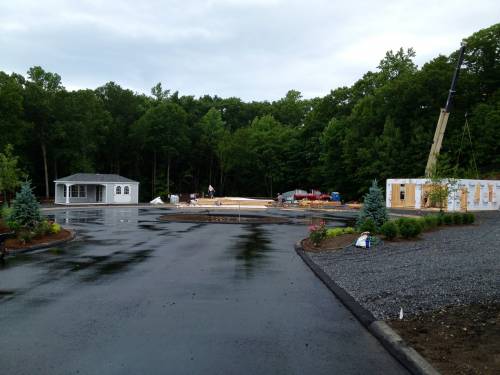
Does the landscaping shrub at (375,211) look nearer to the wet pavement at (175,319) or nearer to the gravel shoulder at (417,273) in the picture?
the gravel shoulder at (417,273)

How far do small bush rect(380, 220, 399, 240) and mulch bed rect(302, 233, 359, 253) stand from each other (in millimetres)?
958

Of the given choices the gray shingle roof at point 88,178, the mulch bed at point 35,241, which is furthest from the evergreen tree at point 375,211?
the gray shingle roof at point 88,178

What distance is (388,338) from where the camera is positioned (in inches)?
236

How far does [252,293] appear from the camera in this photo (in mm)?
8938

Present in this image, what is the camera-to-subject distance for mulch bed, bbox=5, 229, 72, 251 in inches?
589

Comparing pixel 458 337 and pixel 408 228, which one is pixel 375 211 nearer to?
pixel 408 228

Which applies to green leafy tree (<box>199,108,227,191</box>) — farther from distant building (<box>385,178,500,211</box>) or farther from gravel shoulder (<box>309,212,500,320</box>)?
gravel shoulder (<box>309,212,500,320</box>)

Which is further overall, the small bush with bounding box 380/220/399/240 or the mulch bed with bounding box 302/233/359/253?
the small bush with bounding box 380/220/399/240

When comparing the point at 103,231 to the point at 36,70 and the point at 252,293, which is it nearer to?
the point at 252,293

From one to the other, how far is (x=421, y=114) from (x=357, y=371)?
5507 cm

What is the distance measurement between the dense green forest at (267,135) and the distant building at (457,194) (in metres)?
2.45

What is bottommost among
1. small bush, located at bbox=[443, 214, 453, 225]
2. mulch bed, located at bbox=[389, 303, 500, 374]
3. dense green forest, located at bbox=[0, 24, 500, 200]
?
mulch bed, located at bbox=[389, 303, 500, 374]

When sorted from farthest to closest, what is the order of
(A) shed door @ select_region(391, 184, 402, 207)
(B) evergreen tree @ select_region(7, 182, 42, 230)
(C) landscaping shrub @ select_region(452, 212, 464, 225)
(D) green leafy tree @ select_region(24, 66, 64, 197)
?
(D) green leafy tree @ select_region(24, 66, 64, 197), (A) shed door @ select_region(391, 184, 402, 207), (C) landscaping shrub @ select_region(452, 212, 464, 225), (B) evergreen tree @ select_region(7, 182, 42, 230)

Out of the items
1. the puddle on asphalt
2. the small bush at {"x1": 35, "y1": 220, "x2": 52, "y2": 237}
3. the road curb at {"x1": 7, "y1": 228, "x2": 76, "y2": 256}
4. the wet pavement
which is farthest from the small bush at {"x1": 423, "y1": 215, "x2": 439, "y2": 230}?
the small bush at {"x1": 35, "y1": 220, "x2": 52, "y2": 237}
